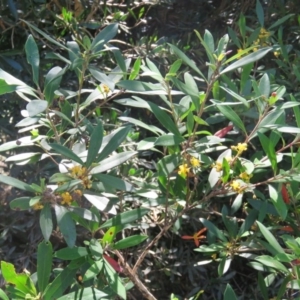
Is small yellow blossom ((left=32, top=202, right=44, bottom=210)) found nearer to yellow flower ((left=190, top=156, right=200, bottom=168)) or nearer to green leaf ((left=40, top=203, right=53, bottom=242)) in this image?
green leaf ((left=40, top=203, right=53, bottom=242))

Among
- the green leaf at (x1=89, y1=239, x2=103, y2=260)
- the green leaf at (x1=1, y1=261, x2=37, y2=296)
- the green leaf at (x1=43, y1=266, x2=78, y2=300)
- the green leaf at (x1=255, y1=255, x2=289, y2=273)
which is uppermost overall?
the green leaf at (x1=89, y1=239, x2=103, y2=260)

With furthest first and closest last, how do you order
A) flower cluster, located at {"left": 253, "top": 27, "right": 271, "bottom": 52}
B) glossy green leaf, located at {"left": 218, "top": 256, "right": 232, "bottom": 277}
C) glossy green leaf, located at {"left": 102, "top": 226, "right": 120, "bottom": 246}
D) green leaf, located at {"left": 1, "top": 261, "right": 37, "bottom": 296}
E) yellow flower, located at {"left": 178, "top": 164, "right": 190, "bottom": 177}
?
flower cluster, located at {"left": 253, "top": 27, "right": 271, "bottom": 52}
glossy green leaf, located at {"left": 218, "top": 256, "right": 232, "bottom": 277}
yellow flower, located at {"left": 178, "top": 164, "right": 190, "bottom": 177}
glossy green leaf, located at {"left": 102, "top": 226, "right": 120, "bottom": 246}
green leaf, located at {"left": 1, "top": 261, "right": 37, "bottom": 296}

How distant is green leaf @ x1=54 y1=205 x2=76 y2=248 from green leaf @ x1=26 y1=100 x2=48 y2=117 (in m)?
0.20

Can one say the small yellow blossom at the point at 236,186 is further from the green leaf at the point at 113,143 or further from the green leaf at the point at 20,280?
the green leaf at the point at 20,280

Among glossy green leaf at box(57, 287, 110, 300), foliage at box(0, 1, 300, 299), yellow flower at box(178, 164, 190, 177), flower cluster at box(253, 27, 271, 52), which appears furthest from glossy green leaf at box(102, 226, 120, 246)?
flower cluster at box(253, 27, 271, 52)

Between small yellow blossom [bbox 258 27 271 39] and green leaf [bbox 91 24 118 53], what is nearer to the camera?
green leaf [bbox 91 24 118 53]

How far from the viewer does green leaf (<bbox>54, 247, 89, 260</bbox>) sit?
1142 mm

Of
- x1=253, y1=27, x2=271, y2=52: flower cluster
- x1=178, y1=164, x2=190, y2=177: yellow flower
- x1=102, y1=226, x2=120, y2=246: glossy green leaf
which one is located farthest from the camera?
x1=253, y1=27, x2=271, y2=52: flower cluster

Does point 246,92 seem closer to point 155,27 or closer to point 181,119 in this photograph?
point 181,119

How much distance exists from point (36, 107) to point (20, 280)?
35 cm

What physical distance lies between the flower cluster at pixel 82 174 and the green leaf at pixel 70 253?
133mm

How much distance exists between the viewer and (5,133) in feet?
6.42

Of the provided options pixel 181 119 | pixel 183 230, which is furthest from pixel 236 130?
pixel 183 230

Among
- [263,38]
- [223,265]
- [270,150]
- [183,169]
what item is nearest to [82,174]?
[183,169]
